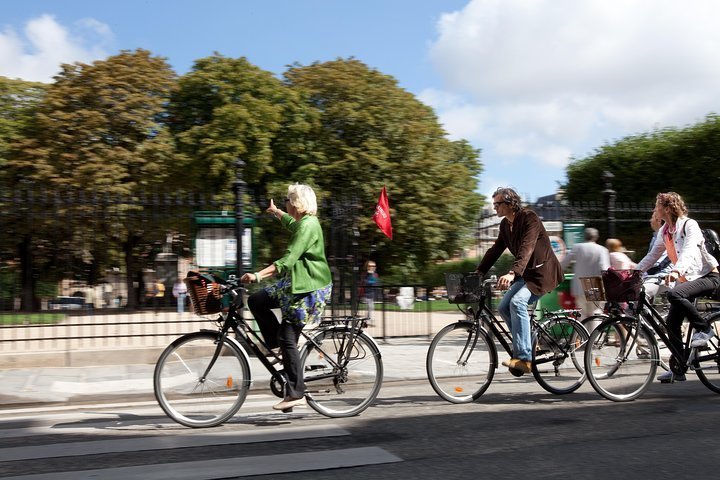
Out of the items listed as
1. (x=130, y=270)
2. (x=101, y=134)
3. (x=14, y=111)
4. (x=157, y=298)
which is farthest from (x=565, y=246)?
(x=14, y=111)

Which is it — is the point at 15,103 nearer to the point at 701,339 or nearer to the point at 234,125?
the point at 234,125

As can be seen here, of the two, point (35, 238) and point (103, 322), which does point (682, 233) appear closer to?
point (103, 322)

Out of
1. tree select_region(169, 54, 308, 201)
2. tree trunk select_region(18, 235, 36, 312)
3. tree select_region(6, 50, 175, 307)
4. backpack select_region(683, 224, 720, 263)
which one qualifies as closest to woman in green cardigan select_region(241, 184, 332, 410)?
backpack select_region(683, 224, 720, 263)

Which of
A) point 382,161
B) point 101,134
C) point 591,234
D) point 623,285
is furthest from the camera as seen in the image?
point 382,161

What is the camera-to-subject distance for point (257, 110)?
1144 inches

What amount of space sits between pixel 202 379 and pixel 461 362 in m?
2.20

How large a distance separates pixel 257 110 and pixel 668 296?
79.1 ft

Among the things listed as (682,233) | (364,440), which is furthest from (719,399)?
(364,440)

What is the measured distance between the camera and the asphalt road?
424 cm

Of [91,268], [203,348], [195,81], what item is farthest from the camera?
[195,81]

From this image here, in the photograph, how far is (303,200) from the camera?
5797 millimetres

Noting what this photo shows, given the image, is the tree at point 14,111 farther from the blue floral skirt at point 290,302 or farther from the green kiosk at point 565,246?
the blue floral skirt at point 290,302

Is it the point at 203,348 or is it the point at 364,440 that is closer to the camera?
the point at 364,440

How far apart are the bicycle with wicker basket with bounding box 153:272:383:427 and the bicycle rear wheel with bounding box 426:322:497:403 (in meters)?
0.68
